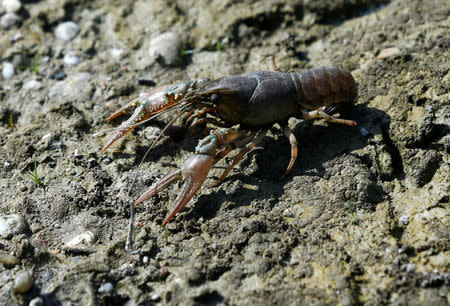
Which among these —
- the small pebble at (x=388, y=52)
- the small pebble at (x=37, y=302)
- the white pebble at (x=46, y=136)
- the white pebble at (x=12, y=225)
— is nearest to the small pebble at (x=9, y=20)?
the white pebble at (x=46, y=136)

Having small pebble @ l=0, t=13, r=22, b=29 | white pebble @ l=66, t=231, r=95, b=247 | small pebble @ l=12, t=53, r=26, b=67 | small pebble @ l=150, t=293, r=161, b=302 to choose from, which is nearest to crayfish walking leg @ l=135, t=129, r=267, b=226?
white pebble @ l=66, t=231, r=95, b=247

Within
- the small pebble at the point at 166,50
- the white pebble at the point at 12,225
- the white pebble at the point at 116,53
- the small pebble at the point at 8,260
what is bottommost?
the small pebble at the point at 8,260

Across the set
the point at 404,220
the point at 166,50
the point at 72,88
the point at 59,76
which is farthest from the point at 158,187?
the point at 59,76

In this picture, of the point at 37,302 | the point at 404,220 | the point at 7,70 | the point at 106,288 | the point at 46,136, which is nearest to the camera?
the point at 37,302

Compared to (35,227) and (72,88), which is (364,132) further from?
(72,88)

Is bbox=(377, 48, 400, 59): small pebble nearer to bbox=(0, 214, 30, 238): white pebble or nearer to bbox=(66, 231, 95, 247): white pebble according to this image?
bbox=(66, 231, 95, 247): white pebble

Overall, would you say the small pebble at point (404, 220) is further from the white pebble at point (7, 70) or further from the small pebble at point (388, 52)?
the white pebble at point (7, 70)
